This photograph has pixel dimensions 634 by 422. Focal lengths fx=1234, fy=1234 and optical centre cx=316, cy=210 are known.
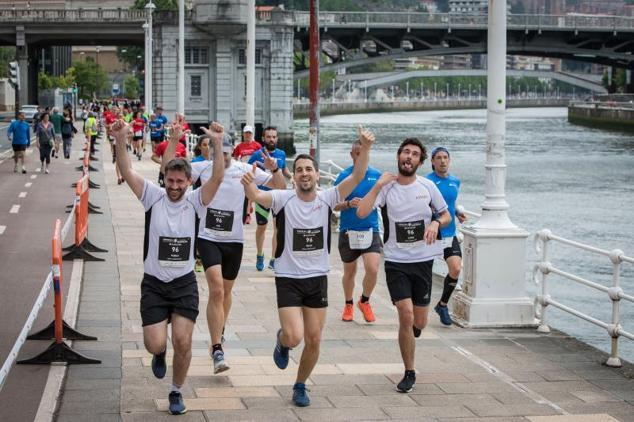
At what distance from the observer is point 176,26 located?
8231 centimetres

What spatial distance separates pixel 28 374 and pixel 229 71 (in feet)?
231

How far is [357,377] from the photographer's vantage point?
10.3 meters

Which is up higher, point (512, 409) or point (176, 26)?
point (176, 26)

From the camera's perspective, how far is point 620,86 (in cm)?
15338

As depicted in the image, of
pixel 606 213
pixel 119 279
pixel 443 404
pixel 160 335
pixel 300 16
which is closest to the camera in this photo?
pixel 160 335

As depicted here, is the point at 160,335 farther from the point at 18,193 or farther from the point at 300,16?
the point at 300,16

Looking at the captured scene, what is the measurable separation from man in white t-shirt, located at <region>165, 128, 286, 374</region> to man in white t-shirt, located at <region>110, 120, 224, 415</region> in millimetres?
1368

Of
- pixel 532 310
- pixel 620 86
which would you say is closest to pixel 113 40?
pixel 620 86

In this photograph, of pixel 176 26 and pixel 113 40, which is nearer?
pixel 176 26

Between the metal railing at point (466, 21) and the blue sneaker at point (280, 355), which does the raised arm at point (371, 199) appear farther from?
the metal railing at point (466, 21)

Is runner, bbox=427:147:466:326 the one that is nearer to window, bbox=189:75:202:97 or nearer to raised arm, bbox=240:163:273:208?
raised arm, bbox=240:163:273:208

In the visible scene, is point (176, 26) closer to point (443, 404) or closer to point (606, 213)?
point (606, 213)

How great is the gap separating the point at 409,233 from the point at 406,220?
0.36ft

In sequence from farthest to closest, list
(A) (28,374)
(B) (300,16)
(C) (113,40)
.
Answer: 1. (C) (113,40)
2. (B) (300,16)
3. (A) (28,374)
